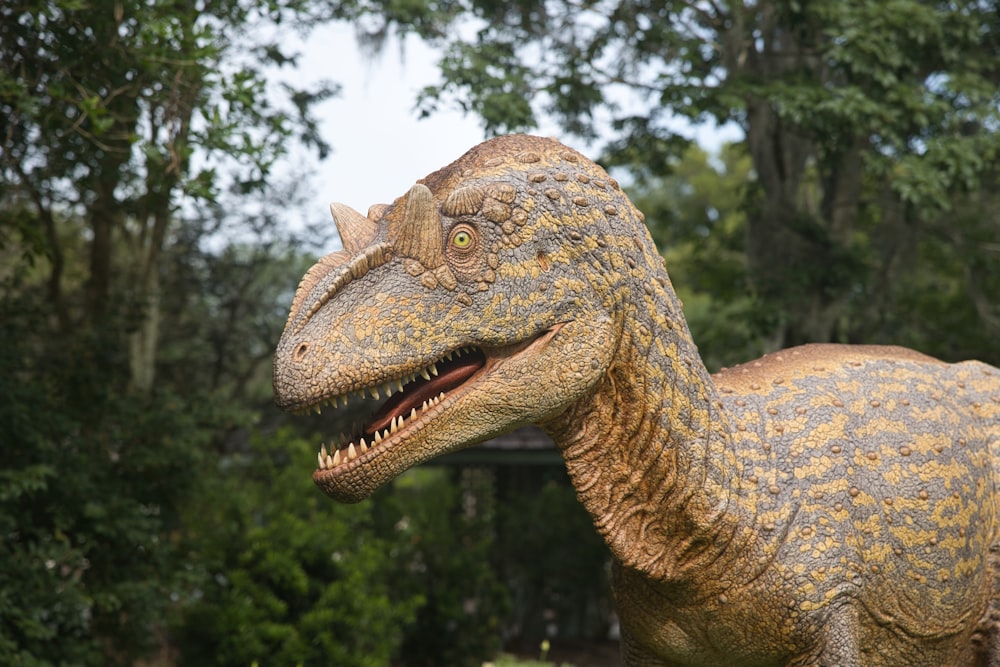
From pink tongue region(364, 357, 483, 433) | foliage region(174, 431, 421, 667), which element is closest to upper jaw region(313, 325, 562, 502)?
pink tongue region(364, 357, 483, 433)

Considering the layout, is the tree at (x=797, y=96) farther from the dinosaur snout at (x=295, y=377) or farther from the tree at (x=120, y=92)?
the dinosaur snout at (x=295, y=377)

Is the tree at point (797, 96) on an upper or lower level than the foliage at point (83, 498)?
upper

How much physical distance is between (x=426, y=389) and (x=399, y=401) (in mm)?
72

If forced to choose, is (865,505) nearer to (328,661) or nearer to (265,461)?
(328,661)

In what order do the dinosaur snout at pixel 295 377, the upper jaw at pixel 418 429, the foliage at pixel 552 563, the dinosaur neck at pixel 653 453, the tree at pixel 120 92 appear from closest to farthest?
the dinosaur snout at pixel 295 377 → the upper jaw at pixel 418 429 → the dinosaur neck at pixel 653 453 → the tree at pixel 120 92 → the foliage at pixel 552 563

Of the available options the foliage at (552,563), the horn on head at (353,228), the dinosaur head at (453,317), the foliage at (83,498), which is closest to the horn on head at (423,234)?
the dinosaur head at (453,317)

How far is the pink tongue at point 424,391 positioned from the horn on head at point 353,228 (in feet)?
1.19

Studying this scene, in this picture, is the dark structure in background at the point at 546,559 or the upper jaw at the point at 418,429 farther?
the dark structure in background at the point at 546,559

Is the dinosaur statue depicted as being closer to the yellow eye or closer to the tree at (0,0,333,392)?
the yellow eye

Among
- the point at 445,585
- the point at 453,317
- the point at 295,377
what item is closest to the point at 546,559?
the point at 445,585

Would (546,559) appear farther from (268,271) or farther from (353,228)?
(353,228)

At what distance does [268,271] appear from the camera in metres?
12.0

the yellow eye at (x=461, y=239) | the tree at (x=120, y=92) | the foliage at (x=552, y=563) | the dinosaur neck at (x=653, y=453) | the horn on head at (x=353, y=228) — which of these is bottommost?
the foliage at (x=552, y=563)

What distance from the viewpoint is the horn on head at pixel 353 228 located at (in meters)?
2.64
